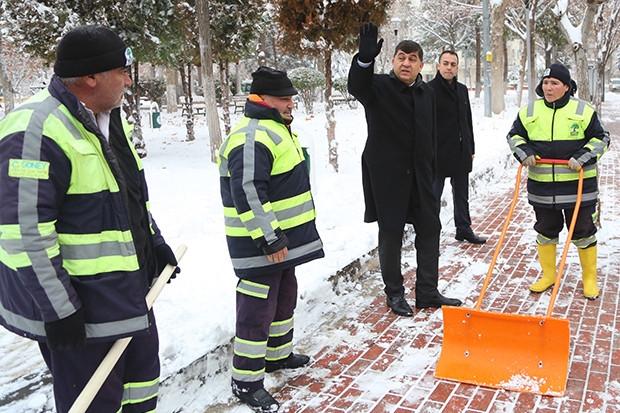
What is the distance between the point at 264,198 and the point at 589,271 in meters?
3.24

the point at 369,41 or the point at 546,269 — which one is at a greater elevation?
the point at 369,41

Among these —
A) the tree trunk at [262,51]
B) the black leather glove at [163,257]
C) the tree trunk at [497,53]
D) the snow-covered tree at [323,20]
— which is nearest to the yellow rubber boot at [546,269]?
the black leather glove at [163,257]

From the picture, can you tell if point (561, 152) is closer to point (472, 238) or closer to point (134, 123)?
point (472, 238)

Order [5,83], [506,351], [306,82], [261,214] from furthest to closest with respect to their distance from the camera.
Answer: [306,82] → [5,83] → [506,351] → [261,214]

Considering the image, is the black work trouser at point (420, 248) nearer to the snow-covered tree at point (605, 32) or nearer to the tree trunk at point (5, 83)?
the snow-covered tree at point (605, 32)

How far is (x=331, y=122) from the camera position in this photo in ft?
35.4

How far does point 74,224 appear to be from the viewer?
7.68ft

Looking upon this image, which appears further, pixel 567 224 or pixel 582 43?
pixel 582 43

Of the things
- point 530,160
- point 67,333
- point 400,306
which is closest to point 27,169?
point 67,333

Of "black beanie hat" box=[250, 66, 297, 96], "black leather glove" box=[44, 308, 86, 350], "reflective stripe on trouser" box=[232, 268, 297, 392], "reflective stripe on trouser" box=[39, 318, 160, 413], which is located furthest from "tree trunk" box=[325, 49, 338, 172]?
"black leather glove" box=[44, 308, 86, 350]

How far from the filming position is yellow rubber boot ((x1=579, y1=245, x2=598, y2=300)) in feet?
16.8

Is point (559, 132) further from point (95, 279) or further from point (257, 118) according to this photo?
point (95, 279)

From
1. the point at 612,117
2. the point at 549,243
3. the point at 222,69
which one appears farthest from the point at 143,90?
the point at 549,243

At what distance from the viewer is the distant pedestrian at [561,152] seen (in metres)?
4.83
